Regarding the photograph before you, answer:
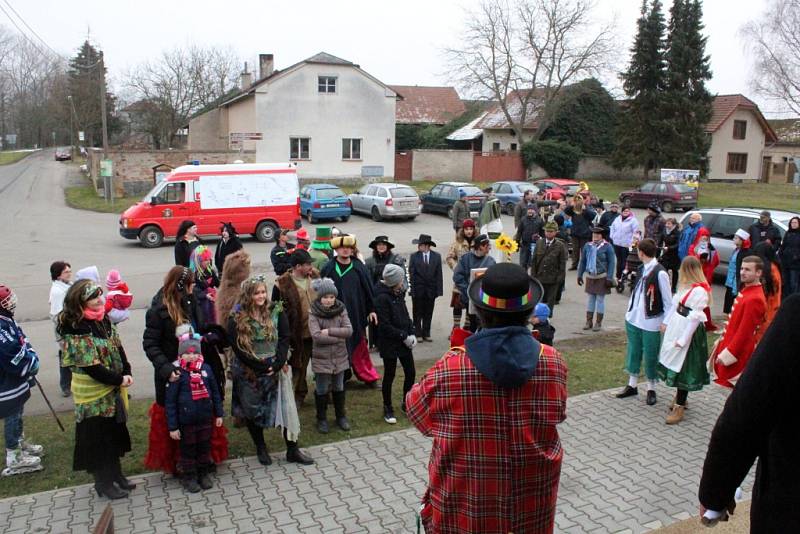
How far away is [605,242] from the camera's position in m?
11.7

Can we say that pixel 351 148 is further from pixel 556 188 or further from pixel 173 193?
pixel 173 193

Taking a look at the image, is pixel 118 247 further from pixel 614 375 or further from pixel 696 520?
pixel 696 520

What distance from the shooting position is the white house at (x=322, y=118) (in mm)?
36594

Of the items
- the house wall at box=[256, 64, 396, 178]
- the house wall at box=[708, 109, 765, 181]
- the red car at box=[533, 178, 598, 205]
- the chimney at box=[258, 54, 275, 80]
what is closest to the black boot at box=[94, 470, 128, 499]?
the red car at box=[533, 178, 598, 205]

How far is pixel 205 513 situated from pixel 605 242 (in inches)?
335

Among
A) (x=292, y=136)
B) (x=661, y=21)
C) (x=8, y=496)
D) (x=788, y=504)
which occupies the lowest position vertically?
(x=8, y=496)

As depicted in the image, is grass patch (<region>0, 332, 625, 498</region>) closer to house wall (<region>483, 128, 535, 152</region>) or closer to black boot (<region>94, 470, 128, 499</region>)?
black boot (<region>94, 470, 128, 499</region>)

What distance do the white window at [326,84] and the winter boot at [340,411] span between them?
107 feet

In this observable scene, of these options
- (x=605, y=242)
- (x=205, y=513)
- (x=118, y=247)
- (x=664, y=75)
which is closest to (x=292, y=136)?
(x=118, y=247)

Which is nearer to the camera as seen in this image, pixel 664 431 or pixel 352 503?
pixel 352 503

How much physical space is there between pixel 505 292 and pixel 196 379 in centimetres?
371

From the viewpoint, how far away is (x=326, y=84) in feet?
124

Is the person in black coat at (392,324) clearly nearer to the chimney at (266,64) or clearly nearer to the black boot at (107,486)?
A: the black boot at (107,486)

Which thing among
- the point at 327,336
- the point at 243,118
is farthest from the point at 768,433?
the point at 243,118
